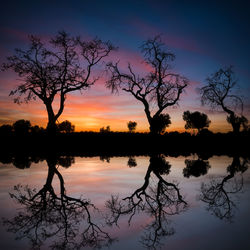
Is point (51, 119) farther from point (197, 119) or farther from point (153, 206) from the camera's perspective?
point (197, 119)

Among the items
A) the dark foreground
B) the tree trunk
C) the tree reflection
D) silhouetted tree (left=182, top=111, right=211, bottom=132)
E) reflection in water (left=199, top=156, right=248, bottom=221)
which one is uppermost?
silhouetted tree (left=182, top=111, right=211, bottom=132)

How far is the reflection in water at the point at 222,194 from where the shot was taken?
4569 millimetres

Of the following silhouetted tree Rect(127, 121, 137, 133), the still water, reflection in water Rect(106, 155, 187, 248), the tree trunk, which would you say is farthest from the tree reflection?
silhouetted tree Rect(127, 121, 137, 133)

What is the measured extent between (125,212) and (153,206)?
0.65m

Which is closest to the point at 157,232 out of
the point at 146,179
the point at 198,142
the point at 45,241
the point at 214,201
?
the point at 45,241

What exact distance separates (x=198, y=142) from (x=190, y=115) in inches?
2766

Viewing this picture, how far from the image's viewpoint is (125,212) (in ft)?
15.3

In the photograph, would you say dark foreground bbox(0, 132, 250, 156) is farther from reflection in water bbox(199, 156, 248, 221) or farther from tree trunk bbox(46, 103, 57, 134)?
reflection in water bbox(199, 156, 248, 221)

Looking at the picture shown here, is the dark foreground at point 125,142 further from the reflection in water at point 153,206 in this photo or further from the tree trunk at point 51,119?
the reflection in water at point 153,206

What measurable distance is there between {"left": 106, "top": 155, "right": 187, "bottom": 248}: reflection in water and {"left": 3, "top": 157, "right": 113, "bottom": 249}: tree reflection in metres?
0.47

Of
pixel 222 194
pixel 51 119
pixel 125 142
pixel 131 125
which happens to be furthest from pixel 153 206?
pixel 131 125

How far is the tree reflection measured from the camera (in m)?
3.42

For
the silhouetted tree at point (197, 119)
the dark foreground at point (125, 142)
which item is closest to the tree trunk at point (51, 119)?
the dark foreground at point (125, 142)

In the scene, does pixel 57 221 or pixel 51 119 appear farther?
pixel 51 119
